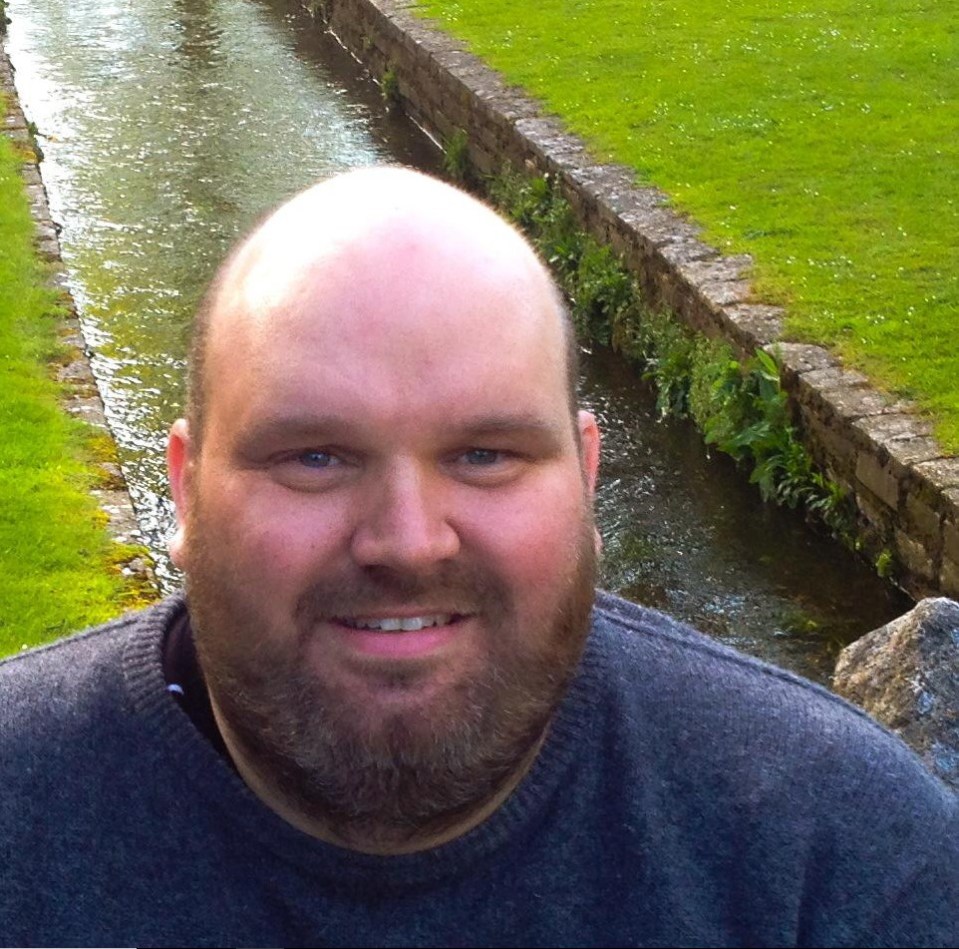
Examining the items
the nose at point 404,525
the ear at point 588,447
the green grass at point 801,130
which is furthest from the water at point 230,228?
the nose at point 404,525

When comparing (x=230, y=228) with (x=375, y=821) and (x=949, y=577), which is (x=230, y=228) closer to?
(x=949, y=577)

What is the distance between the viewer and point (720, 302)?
7.11m

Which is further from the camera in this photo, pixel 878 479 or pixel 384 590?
pixel 878 479

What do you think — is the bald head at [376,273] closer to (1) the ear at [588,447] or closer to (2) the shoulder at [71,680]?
(1) the ear at [588,447]

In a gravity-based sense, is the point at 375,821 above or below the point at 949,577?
above

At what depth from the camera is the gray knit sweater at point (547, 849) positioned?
1711 mm

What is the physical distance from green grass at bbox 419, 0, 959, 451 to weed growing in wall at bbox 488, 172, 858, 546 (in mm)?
351

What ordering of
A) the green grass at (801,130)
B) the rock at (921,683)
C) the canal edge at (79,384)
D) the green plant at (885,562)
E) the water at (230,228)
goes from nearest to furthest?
the rock at (921,683), the canal edge at (79,384), the green plant at (885,562), the water at (230,228), the green grass at (801,130)

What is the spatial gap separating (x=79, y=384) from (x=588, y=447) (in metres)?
5.03

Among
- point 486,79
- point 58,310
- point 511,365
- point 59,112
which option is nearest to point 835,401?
point 58,310

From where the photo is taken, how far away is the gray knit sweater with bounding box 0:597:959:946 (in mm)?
1711

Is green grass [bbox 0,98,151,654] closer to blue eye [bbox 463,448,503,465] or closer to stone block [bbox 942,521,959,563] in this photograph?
stone block [bbox 942,521,959,563]

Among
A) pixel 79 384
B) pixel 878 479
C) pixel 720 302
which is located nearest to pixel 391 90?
pixel 720 302

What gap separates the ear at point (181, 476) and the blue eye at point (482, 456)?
0.32m
